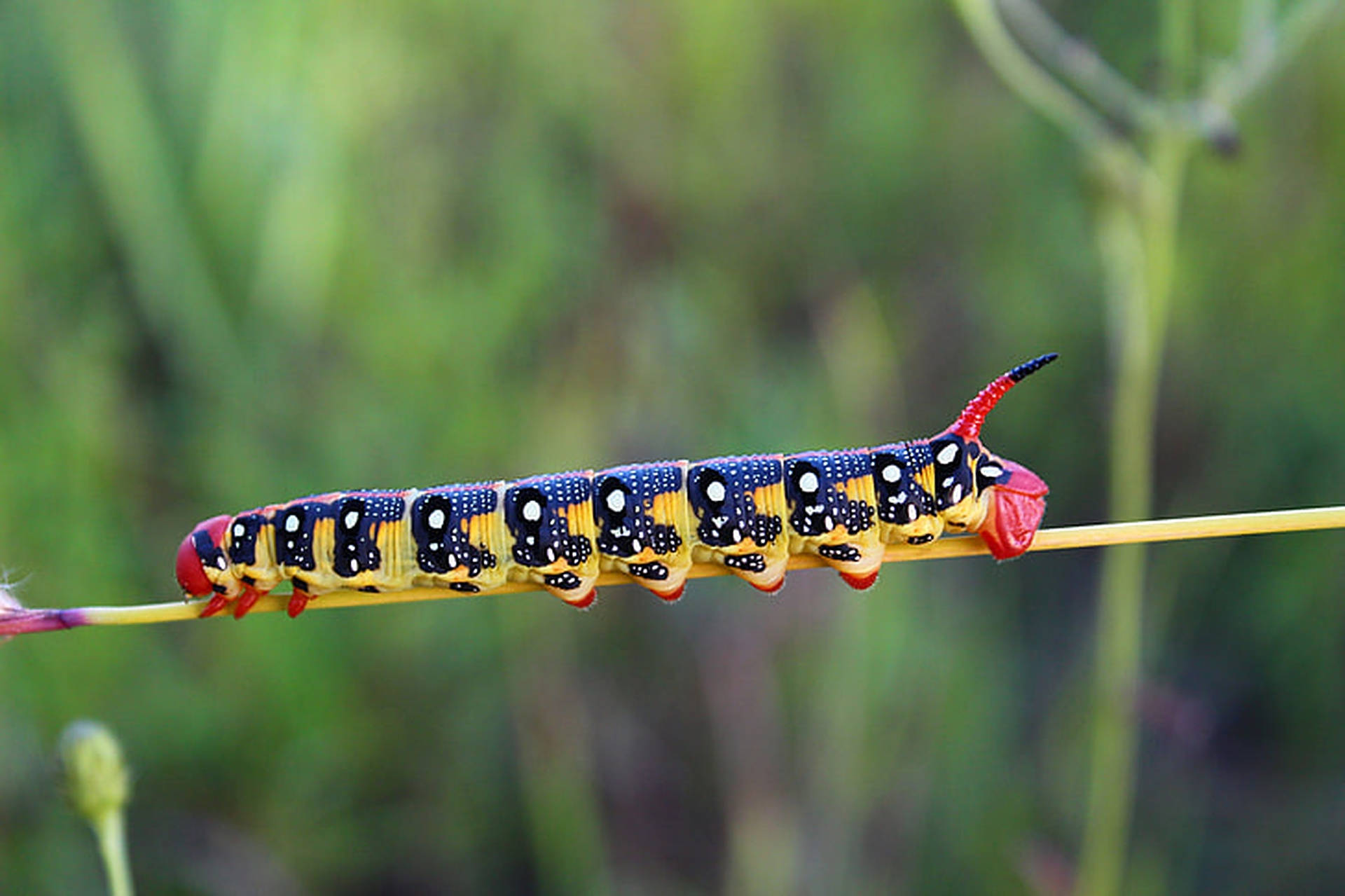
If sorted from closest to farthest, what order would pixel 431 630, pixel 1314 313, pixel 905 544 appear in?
pixel 905 544 < pixel 431 630 < pixel 1314 313

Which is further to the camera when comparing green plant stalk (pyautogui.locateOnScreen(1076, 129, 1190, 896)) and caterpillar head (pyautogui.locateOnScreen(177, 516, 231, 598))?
green plant stalk (pyautogui.locateOnScreen(1076, 129, 1190, 896))

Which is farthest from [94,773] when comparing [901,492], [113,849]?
[901,492]

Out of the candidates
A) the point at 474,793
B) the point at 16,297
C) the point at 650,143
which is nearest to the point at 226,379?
the point at 16,297

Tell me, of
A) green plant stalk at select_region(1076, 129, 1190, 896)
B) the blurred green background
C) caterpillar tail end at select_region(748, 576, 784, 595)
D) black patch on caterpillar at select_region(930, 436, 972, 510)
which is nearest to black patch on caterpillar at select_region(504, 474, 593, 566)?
caterpillar tail end at select_region(748, 576, 784, 595)

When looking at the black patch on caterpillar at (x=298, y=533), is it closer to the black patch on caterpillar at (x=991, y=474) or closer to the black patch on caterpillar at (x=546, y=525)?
the black patch on caterpillar at (x=546, y=525)

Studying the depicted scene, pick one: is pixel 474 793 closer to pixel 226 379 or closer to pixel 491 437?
pixel 491 437

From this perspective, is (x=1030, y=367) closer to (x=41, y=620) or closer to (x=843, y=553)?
(x=843, y=553)

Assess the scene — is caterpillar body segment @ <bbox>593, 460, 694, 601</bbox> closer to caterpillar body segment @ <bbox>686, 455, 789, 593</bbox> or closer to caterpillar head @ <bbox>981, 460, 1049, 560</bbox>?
caterpillar body segment @ <bbox>686, 455, 789, 593</bbox>
